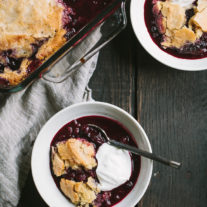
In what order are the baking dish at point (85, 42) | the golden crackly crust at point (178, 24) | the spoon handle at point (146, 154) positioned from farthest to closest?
the golden crackly crust at point (178, 24), the spoon handle at point (146, 154), the baking dish at point (85, 42)

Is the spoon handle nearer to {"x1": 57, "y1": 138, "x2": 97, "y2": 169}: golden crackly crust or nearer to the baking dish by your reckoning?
{"x1": 57, "y1": 138, "x2": 97, "y2": 169}: golden crackly crust

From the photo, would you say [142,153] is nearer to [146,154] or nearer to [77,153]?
[146,154]

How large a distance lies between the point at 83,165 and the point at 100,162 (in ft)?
0.25

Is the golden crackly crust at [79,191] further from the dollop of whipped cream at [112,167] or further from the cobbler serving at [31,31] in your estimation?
the cobbler serving at [31,31]

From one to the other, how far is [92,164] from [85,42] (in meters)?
0.52

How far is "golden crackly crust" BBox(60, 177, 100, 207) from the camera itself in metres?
1.44

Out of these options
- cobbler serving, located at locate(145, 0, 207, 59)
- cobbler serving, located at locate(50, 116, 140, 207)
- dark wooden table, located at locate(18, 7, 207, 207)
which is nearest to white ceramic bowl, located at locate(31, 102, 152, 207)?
cobbler serving, located at locate(50, 116, 140, 207)

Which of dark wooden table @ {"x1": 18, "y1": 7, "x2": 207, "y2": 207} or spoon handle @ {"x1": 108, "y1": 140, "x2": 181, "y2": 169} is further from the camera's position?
dark wooden table @ {"x1": 18, "y1": 7, "x2": 207, "y2": 207}

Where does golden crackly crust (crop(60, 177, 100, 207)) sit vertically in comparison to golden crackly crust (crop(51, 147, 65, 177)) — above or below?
below

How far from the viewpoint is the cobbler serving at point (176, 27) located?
1528 mm

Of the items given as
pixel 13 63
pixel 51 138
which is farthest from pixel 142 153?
pixel 13 63

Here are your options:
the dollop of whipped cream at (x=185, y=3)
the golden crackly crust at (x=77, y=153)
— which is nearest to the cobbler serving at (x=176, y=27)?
the dollop of whipped cream at (x=185, y=3)

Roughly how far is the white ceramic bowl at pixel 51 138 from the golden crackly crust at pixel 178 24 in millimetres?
392

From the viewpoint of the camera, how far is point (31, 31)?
1.35 m
